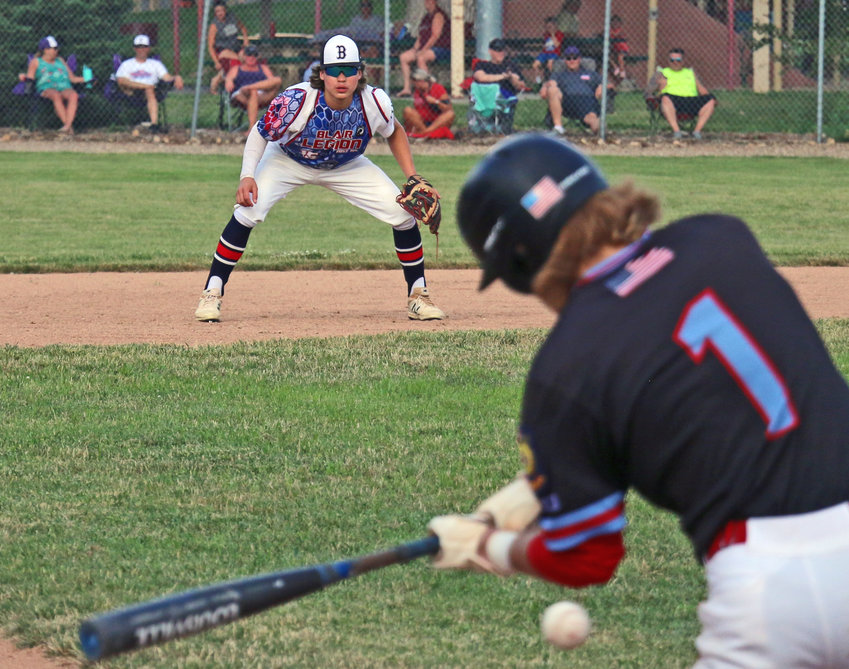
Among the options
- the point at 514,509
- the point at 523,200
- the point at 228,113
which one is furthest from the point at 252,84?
the point at 523,200

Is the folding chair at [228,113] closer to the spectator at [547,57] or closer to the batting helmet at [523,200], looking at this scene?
the spectator at [547,57]

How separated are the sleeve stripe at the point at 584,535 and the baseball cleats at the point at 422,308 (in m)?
6.82

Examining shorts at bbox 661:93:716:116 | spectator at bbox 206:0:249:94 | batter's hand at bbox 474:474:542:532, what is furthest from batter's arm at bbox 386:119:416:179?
shorts at bbox 661:93:716:116

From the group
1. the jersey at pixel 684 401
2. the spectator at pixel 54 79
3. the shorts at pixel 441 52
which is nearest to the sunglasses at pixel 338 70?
the jersey at pixel 684 401

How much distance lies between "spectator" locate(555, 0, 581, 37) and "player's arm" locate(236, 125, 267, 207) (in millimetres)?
17245

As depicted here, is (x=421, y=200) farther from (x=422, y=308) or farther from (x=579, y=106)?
(x=579, y=106)

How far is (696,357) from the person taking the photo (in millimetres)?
2217

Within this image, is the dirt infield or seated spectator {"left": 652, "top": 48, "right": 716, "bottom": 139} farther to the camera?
seated spectator {"left": 652, "top": 48, "right": 716, "bottom": 139}

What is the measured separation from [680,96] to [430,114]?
157 inches

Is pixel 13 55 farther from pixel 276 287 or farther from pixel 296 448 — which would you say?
pixel 296 448

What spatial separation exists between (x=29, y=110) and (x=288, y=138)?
14.9 m

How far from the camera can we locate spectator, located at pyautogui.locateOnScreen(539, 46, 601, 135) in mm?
19969

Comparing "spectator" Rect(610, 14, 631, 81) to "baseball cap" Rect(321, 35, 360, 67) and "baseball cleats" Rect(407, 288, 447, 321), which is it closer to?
"baseball cleats" Rect(407, 288, 447, 321)

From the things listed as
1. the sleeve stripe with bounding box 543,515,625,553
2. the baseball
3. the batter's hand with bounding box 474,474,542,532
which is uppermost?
the sleeve stripe with bounding box 543,515,625,553
